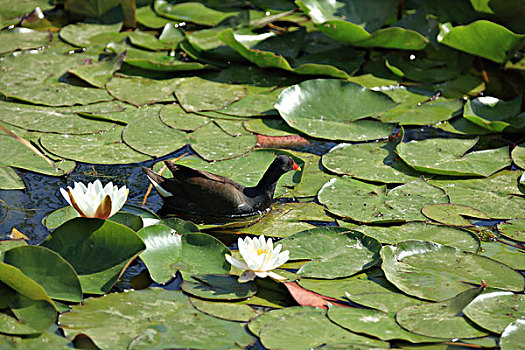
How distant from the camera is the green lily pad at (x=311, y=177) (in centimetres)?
437

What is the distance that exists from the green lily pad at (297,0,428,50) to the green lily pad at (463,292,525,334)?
10.7ft

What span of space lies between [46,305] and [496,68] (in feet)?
16.8

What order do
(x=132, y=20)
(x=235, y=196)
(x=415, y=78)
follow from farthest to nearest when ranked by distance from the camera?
(x=132, y=20) < (x=415, y=78) < (x=235, y=196)

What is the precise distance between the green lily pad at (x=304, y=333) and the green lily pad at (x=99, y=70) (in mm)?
3396

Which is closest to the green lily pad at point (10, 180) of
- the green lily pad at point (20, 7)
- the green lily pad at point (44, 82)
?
the green lily pad at point (44, 82)

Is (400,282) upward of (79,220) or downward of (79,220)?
downward

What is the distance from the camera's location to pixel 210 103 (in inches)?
214

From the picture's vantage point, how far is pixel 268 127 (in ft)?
17.1

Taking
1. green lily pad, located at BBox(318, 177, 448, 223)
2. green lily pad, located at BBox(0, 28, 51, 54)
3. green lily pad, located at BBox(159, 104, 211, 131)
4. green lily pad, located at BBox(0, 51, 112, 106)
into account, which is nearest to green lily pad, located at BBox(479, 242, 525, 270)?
green lily pad, located at BBox(318, 177, 448, 223)

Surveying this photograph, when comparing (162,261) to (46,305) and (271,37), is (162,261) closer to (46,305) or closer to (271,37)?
(46,305)

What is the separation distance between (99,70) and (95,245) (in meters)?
3.00

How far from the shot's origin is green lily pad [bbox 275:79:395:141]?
509cm

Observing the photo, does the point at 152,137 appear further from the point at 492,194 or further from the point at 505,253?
the point at 505,253

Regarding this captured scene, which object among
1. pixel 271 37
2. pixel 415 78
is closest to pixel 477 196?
pixel 415 78
